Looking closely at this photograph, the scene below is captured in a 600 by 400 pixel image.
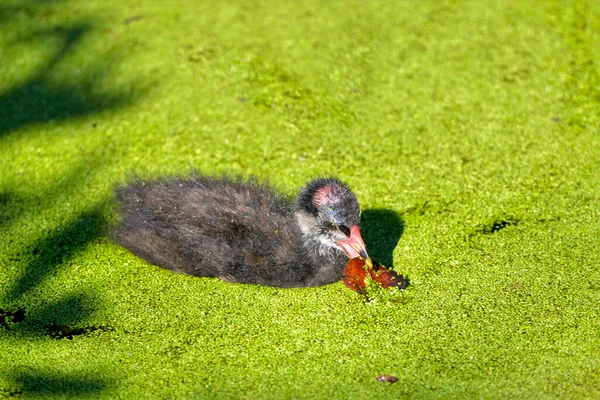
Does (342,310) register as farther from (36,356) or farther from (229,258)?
(36,356)

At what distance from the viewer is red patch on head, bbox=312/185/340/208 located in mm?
3646

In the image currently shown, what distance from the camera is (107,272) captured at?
375cm

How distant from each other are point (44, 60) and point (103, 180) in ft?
4.48

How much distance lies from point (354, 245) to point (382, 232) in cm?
39

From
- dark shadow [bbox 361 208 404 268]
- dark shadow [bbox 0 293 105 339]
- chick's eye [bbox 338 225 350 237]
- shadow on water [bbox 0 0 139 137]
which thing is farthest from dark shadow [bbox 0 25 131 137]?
chick's eye [bbox 338 225 350 237]

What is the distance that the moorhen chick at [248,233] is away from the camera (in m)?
3.65

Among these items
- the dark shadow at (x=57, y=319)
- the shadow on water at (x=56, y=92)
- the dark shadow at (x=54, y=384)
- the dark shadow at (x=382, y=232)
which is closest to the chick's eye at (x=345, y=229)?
the dark shadow at (x=382, y=232)

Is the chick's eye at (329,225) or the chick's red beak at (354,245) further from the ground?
the chick's eye at (329,225)

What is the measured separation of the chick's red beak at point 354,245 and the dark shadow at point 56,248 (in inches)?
48.7

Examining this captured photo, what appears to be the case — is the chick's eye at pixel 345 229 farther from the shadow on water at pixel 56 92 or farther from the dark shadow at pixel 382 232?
the shadow on water at pixel 56 92

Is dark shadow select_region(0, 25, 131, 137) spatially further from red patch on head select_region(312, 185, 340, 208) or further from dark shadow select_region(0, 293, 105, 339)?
red patch on head select_region(312, 185, 340, 208)

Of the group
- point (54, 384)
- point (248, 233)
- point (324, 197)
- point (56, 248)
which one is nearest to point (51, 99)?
point (56, 248)

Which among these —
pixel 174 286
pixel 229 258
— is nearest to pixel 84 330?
pixel 174 286

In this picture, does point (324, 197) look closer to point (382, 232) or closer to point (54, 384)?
point (382, 232)
